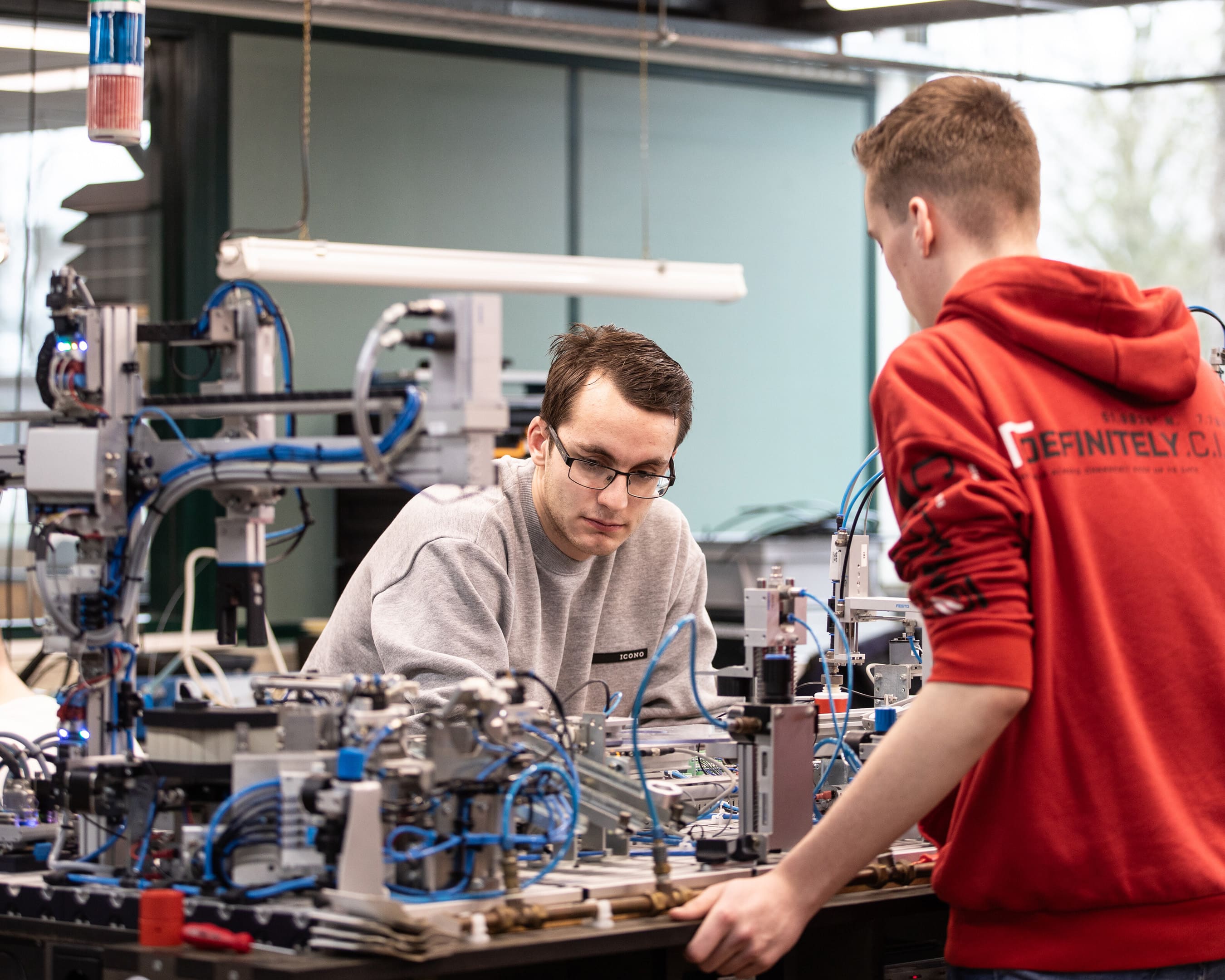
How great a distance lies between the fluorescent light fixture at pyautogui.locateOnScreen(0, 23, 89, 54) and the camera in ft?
15.9

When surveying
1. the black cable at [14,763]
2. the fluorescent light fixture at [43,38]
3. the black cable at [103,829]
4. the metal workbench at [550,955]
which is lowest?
the metal workbench at [550,955]

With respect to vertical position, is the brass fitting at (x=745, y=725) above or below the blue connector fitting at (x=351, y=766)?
above

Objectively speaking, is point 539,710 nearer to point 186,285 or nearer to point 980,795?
point 980,795

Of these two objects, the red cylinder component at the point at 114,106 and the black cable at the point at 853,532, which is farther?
the black cable at the point at 853,532

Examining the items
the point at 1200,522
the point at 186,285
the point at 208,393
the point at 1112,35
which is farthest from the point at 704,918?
the point at 1112,35

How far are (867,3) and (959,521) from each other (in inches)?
156

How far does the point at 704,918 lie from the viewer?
4.88 ft

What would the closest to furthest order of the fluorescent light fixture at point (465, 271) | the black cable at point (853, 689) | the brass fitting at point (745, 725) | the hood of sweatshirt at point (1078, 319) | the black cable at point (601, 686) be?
the hood of sweatshirt at point (1078, 319) → the brass fitting at point (745, 725) → the black cable at point (853, 689) → the black cable at point (601, 686) → the fluorescent light fixture at point (465, 271)

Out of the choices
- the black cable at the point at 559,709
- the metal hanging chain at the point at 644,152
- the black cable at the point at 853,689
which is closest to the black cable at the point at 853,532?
the black cable at the point at 853,689

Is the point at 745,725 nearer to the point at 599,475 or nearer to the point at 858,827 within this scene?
the point at 858,827

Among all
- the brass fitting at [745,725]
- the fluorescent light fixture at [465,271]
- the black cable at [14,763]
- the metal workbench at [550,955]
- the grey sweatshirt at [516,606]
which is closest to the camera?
the metal workbench at [550,955]

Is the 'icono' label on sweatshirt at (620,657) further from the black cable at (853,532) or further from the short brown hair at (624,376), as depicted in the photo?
the black cable at (853,532)

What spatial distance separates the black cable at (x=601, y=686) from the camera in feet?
8.00

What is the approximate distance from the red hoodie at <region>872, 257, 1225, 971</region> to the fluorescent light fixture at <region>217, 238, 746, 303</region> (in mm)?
1990
